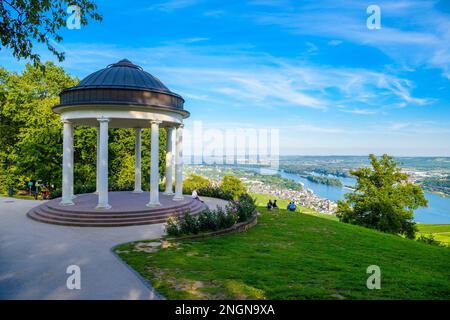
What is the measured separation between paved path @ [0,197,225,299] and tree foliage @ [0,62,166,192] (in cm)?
1512

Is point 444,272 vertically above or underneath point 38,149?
underneath

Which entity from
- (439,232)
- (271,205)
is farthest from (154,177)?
(439,232)

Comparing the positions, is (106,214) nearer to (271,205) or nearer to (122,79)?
(122,79)

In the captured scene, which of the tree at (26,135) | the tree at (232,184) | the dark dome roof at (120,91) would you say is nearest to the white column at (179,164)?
the dark dome roof at (120,91)

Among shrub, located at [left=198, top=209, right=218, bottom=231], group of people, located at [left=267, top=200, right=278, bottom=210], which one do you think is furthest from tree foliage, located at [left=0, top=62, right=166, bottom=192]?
shrub, located at [left=198, top=209, right=218, bottom=231]

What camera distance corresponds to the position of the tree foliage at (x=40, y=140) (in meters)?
31.7

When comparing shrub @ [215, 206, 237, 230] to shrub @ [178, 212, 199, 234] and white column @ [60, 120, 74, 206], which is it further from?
white column @ [60, 120, 74, 206]

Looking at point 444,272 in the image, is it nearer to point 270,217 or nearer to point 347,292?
point 347,292

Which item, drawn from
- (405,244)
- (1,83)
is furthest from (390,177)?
(1,83)

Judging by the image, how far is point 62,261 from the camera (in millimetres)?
10016

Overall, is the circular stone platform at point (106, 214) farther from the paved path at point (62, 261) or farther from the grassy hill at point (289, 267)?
the grassy hill at point (289, 267)

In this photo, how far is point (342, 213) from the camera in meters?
34.8

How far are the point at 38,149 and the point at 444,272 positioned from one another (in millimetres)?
35944
